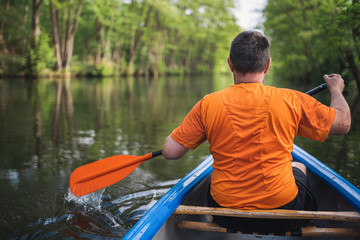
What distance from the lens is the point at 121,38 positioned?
34844 mm

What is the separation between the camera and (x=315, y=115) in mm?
1860

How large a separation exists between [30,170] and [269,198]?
353cm

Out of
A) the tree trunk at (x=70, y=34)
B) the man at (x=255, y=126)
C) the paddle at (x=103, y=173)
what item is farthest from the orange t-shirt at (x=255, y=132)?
the tree trunk at (x=70, y=34)

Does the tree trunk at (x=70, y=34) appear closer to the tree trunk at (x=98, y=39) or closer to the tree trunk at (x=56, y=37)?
the tree trunk at (x=56, y=37)

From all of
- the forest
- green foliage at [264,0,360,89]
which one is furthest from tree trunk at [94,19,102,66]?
green foliage at [264,0,360,89]

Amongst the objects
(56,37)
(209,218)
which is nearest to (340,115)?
(209,218)

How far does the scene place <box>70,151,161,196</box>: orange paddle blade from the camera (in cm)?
289

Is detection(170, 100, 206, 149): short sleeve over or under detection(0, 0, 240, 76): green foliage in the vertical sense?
under

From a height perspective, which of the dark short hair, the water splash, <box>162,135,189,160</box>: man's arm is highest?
the dark short hair

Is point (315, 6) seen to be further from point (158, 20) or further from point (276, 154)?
point (158, 20)

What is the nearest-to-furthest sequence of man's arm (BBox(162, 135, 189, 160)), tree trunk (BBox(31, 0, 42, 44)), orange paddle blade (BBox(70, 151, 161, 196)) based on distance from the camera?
man's arm (BBox(162, 135, 189, 160)) < orange paddle blade (BBox(70, 151, 161, 196)) < tree trunk (BBox(31, 0, 42, 44))

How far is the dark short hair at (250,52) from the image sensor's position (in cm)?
181

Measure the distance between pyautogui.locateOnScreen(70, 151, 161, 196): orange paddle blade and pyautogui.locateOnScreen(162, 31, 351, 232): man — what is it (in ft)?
3.37

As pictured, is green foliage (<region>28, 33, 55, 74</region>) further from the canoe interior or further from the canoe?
the canoe interior
